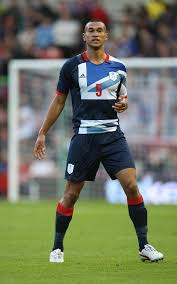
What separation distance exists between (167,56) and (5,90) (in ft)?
13.7

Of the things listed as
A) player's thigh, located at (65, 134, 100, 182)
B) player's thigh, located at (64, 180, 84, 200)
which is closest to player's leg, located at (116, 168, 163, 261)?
player's thigh, located at (65, 134, 100, 182)

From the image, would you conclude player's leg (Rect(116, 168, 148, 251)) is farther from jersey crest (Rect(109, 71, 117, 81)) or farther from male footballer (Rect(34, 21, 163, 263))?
jersey crest (Rect(109, 71, 117, 81))

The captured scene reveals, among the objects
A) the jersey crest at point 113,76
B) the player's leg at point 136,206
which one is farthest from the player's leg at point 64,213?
the jersey crest at point 113,76

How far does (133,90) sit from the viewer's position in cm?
1984

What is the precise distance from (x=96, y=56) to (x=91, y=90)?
1.23 ft

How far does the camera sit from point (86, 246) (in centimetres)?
1164

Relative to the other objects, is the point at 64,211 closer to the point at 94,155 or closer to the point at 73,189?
the point at 73,189

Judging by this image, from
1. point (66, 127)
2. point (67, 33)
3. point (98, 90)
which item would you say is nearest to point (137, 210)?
point (98, 90)

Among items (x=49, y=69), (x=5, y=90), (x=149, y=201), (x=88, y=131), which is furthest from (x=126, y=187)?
(x=5, y=90)

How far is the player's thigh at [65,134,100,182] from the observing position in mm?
9773

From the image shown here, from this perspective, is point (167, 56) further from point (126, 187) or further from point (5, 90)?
point (126, 187)

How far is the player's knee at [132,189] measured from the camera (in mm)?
9680

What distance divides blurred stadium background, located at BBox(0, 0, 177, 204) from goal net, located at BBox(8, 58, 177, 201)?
2 centimetres

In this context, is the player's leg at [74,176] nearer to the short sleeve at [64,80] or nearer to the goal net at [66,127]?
the short sleeve at [64,80]
